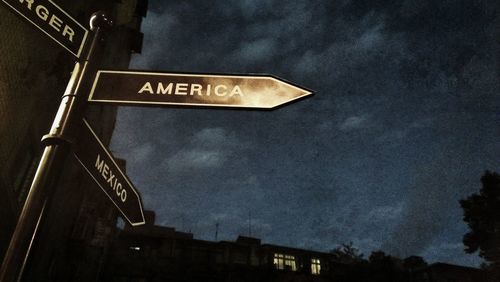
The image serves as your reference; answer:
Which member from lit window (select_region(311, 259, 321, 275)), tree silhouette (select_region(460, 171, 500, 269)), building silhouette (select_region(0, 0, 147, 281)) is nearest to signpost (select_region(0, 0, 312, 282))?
building silhouette (select_region(0, 0, 147, 281))

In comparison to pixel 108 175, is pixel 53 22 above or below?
above

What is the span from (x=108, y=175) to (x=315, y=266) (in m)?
43.9

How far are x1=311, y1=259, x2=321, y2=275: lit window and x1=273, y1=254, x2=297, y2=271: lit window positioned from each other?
8.06 ft

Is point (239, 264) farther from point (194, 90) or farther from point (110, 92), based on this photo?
point (110, 92)

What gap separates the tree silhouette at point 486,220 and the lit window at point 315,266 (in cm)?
1626

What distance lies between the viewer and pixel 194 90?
130 inches

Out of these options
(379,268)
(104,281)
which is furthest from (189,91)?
(379,268)

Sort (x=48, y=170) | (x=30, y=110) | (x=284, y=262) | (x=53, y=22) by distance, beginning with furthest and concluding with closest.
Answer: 1. (x=284, y=262)
2. (x=30, y=110)
3. (x=53, y=22)
4. (x=48, y=170)

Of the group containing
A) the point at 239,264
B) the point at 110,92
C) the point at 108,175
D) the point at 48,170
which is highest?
the point at 239,264

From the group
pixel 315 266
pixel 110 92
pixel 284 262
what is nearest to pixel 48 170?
pixel 110 92

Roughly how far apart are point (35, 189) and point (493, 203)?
39136mm

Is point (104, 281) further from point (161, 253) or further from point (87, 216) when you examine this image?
point (87, 216)

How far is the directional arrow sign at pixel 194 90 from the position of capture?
10.5 feet

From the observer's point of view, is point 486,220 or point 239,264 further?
point 239,264
